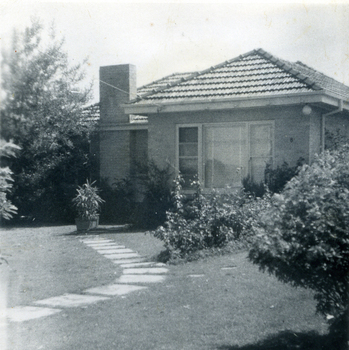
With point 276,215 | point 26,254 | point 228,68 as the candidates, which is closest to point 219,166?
point 228,68

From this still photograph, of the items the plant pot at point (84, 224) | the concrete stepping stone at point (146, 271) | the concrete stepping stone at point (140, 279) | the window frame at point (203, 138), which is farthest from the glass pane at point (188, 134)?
the concrete stepping stone at point (140, 279)

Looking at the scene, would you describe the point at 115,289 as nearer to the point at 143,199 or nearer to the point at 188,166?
the point at 188,166

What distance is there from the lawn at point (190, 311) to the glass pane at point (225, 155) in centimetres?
535

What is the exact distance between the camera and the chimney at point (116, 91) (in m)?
18.3

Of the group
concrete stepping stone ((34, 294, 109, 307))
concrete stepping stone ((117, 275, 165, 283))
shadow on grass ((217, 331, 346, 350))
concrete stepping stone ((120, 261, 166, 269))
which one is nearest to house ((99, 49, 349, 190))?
concrete stepping stone ((120, 261, 166, 269))

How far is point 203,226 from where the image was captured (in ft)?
31.6

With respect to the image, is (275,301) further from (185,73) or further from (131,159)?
(185,73)

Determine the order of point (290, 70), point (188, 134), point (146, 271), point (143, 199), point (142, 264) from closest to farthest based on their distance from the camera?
1. point (146, 271)
2. point (142, 264)
3. point (290, 70)
4. point (188, 134)
5. point (143, 199)

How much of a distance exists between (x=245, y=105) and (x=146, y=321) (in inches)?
346

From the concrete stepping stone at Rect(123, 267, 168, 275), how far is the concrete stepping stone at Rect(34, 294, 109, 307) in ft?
5.13

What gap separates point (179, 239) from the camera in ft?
30.9

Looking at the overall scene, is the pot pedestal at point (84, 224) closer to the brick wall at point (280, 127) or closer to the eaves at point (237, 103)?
the brick wall at point (280, 127)

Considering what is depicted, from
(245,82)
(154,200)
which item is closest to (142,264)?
(154,200)

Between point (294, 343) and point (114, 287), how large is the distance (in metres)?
3.09
